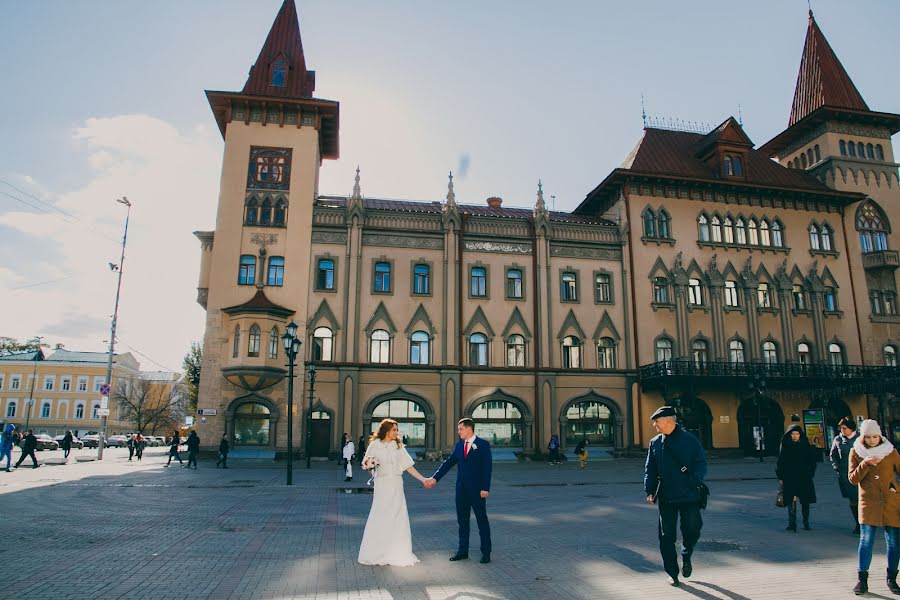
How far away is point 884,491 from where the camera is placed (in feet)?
21.2

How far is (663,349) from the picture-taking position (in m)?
35.6

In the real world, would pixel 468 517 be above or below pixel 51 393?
below

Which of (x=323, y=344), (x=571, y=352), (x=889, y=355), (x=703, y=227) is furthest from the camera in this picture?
(x=889, y=355)

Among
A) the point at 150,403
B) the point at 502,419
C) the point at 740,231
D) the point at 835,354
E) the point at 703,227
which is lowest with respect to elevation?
the point at 502,419

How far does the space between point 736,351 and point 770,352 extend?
2.37m

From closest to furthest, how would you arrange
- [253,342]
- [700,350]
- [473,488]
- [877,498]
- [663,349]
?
[877,498], [473,488], [253,342], [663,349], [700,350]

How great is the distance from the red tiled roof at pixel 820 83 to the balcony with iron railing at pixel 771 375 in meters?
18.4

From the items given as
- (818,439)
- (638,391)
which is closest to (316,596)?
(638,391)

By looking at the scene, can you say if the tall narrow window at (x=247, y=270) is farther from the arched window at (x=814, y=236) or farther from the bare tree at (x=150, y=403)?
the bare tree at (x=150, y=403)

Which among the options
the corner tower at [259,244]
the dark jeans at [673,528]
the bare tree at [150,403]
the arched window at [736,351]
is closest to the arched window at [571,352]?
the arched window at [736,351]

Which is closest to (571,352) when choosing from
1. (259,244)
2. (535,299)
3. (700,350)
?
(535,299)

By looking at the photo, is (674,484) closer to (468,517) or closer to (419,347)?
(468,517)

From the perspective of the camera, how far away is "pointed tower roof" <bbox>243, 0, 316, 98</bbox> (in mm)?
36031

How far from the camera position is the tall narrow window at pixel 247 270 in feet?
106
